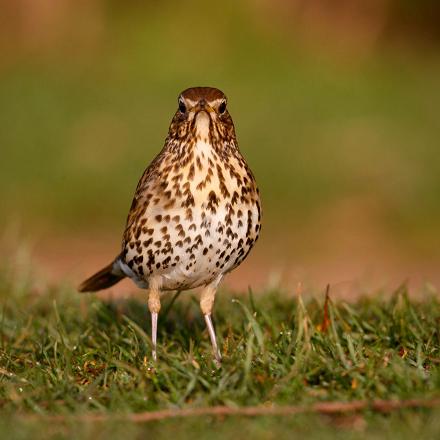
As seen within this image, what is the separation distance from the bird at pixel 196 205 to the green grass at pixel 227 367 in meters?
0.31

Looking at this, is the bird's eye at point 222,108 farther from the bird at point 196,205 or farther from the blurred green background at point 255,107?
the blurred green background at point 255,107

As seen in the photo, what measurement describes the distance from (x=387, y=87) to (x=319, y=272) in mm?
6945

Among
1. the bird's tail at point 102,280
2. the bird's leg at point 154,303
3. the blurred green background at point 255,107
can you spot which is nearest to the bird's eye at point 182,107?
the bird's leg at point 154,303

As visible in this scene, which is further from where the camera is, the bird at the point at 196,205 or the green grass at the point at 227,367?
the bird at the point at 196,205

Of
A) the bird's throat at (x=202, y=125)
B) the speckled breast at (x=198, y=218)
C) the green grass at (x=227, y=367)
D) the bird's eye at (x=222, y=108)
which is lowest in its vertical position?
the green grass at (x=227, y=367)

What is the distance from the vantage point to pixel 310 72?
17.2m

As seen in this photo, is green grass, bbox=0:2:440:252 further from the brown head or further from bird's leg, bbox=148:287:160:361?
the brown head

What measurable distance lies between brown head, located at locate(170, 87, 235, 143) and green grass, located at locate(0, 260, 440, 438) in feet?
2.86

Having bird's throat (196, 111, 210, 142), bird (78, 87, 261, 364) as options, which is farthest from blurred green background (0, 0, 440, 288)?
bird's throat (196, 111, 210, 142)

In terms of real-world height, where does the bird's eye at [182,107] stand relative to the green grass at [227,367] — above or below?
above

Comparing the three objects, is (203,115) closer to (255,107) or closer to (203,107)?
(203,107)

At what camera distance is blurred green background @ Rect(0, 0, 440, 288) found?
11344mm

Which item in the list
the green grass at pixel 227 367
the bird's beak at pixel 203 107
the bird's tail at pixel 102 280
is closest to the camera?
the green grass at pixel 227 367

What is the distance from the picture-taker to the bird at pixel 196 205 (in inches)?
200
